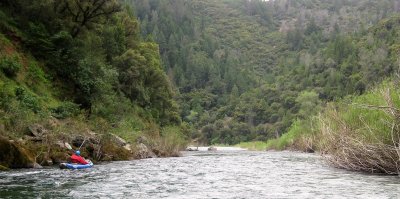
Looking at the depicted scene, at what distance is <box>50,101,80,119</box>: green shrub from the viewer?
126 ft

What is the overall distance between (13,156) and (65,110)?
519 inches

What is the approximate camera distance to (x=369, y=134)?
23281 mm

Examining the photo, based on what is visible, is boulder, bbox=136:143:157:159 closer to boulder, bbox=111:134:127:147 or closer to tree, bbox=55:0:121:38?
boulder, bbox=111:134:127:147

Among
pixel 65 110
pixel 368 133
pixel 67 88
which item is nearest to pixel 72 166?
pixel 65 110

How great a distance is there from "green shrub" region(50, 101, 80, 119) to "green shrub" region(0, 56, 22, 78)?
A: 4481 mm

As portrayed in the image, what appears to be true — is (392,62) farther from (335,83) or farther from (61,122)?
(61,122)

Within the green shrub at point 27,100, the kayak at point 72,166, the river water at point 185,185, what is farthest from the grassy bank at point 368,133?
the green shrub at point 27,100

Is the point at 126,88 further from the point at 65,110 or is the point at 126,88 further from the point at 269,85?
the point at 269,85

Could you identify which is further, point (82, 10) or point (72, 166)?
point (82, 10)

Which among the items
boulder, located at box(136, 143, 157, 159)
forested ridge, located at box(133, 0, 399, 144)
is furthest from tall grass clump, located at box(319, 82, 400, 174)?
forested ridge, located at box(133, 0, 399, 144)

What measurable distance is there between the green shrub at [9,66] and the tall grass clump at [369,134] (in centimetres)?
2590

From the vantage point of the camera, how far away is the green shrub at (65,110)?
38.3 meters

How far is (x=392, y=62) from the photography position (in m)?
100

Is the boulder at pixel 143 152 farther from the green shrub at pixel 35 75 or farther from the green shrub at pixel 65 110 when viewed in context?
the green shrub at pixel 35 75
